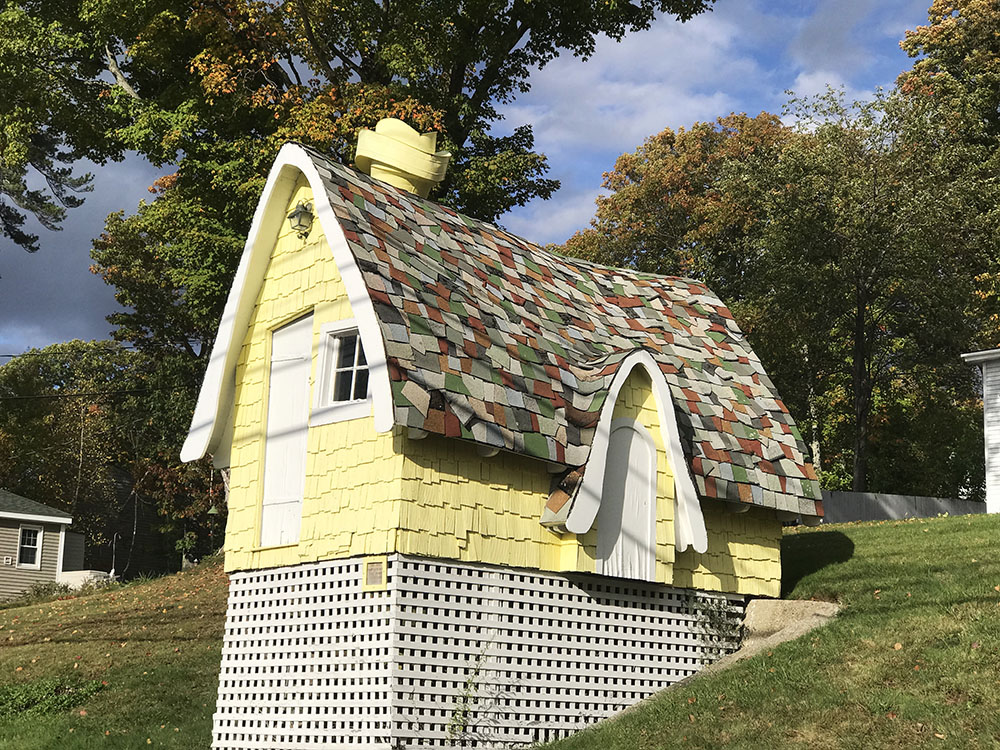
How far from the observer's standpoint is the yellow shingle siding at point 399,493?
10523 millimetres

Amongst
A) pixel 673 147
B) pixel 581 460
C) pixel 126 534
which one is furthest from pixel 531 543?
pixel 126 534

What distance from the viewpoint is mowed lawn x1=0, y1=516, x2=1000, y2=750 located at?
31.4 ft

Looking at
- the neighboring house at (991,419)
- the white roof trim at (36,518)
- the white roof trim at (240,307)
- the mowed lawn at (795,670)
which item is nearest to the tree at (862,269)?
the neighboring house at (991,419)

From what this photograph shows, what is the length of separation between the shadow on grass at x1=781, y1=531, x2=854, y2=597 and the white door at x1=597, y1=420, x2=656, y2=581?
3.29 meters

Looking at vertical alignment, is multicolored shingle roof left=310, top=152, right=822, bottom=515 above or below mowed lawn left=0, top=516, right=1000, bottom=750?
above

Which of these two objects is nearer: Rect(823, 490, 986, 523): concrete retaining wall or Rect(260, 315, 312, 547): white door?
Rect(260, 315, 312, 547): white door

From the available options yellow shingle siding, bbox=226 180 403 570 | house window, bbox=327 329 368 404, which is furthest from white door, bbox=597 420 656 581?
house window, bbox=327 329 368 404

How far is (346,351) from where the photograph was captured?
1170cm

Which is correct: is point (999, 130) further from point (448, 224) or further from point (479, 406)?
point (479, 406)

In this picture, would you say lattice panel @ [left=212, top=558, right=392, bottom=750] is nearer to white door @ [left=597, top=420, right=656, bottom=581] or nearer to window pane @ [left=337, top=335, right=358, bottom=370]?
window pane @ [left=337, top=335, right=358, bottom=370]

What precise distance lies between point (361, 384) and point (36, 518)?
2745 cm

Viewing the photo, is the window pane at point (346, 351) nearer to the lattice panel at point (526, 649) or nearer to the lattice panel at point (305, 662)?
the lattice panel at point (305, 662)

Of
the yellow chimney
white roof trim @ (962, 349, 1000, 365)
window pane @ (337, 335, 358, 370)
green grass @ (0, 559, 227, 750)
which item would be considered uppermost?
the yellow chimney

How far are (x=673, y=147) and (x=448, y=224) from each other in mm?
29024
